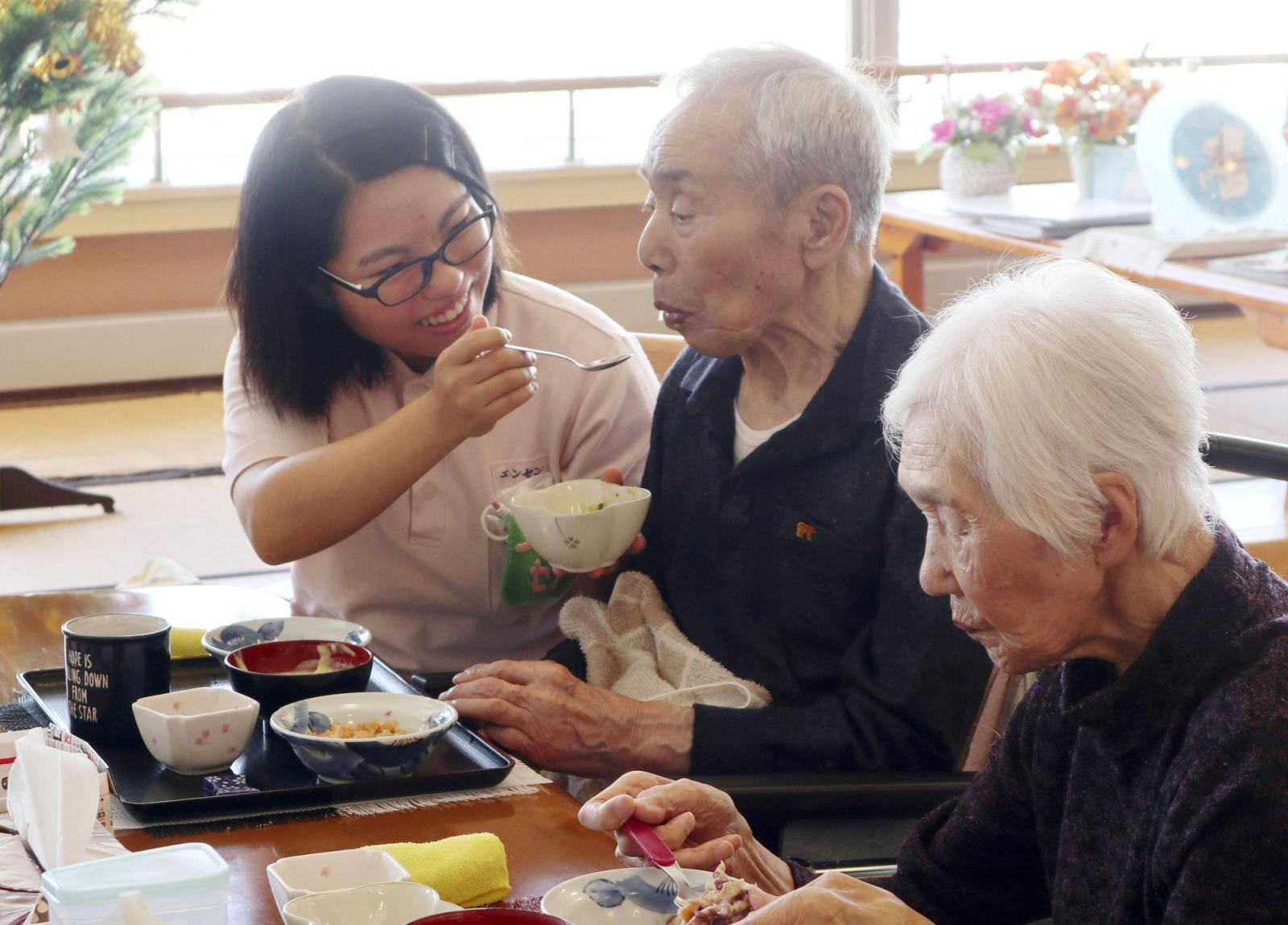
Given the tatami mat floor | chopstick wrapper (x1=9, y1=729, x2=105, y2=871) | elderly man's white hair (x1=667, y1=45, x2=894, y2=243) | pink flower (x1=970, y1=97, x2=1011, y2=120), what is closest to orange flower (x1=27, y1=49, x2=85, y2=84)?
the tatami mat floor

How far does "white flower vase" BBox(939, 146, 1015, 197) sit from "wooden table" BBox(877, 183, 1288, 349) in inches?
3.6

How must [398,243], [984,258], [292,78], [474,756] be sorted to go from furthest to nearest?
[984,258] < [292,78] < [398,243] < [474,756]

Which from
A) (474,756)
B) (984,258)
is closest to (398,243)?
(474,756)

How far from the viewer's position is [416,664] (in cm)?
201

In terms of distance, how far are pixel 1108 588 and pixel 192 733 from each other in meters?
0.79

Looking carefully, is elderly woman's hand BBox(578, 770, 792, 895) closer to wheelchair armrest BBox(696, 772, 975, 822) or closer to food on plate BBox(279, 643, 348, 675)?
wheelchair armrest BBox(696, 772, 975, 822)

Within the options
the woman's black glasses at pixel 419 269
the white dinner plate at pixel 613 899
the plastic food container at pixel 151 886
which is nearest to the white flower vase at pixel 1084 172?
the woman's black glasses at pixel 419 269

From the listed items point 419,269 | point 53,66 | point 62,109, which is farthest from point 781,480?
point 62,109

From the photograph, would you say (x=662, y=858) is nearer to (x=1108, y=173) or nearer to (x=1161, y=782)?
(x=1161, y=782)

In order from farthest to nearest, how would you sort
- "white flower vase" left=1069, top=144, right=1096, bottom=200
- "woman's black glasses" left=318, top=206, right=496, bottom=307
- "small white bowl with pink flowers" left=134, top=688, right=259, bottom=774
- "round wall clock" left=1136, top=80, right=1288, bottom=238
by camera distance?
"white flower vase" left=1069, top=144, right=1096, bottom=200 → "round wall clock" left=1136, top=80, right=1288, bottom=238 → "woman's black glasses" left=318, top=206, right=496, bottom=307 → "small white bowl with pink flowers" left=134, top=688, right=259, bottom=774

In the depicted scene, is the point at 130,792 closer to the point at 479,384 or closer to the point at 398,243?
the point at 479,384

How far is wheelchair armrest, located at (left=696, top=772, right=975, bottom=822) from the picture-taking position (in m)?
1.52

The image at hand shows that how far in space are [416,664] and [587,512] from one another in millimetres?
425

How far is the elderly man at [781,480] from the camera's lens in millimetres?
1649
